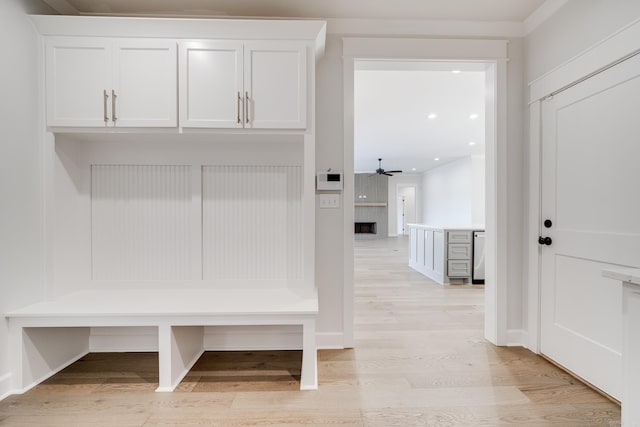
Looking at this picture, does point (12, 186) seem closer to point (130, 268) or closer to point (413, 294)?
point (130, 268)

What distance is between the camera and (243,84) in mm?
1974

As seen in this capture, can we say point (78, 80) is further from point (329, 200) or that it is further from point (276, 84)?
point (329, 200)

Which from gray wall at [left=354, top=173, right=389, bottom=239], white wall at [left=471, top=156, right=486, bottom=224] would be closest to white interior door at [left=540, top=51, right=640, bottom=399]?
white wall at [left=471, top=156, right=486, bottom=224]

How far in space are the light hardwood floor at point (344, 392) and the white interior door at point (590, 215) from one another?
0.80ft

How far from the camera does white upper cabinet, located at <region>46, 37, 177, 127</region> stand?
6.34 feet

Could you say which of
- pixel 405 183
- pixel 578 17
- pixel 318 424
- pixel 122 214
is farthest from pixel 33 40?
pixel 405 183

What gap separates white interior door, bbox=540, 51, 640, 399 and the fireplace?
1074 centimetres

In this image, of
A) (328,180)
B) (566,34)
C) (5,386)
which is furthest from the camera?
(328,180)

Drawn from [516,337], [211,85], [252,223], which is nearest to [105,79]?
[211,85]

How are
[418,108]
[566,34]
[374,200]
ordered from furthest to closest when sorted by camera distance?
[374,200], [418,108], [566,34]

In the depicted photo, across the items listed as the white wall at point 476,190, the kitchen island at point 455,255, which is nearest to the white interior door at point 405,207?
the white wall at point 476,190

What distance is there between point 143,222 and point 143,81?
1.01 meters

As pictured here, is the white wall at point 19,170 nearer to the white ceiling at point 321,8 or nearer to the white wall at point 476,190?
the white ceiling at point 321,8

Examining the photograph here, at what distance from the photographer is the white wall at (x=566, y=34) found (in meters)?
1.74
